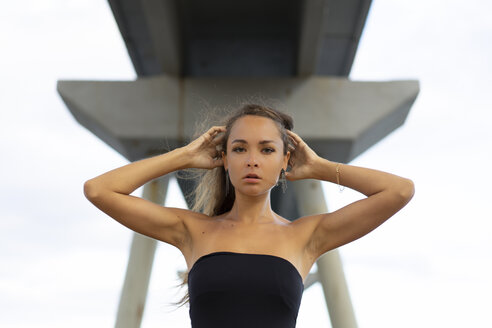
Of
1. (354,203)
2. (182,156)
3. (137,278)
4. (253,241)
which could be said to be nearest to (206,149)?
(182,156)

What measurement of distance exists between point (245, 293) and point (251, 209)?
0.55m

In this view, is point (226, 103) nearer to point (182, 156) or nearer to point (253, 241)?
point (182, 156)

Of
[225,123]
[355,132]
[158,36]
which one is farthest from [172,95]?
[225,123]

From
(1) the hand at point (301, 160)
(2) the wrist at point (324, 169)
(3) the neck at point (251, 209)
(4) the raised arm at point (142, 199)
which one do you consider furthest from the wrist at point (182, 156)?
(2) the wrist at point (324, 169)

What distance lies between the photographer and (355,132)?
8.52m

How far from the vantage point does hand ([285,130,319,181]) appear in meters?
3.53

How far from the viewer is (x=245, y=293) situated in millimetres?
3057

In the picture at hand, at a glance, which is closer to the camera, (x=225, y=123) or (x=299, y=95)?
(x=225, y=123)

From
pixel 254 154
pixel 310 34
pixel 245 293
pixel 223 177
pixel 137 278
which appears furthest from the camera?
pixel 137 278

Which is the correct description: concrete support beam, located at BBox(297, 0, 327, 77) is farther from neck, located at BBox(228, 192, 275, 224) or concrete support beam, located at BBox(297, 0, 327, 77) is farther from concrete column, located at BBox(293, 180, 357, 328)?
neck, located at BBox(228, 192, 275, 224)

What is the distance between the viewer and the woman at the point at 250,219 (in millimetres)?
3068

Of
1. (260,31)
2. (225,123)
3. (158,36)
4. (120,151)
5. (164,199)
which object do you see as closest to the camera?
(225,123)

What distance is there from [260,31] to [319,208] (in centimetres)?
257

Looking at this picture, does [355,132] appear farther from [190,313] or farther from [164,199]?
[190,313]
